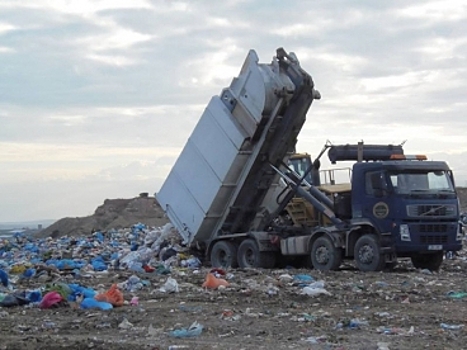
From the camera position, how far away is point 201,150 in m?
15.5

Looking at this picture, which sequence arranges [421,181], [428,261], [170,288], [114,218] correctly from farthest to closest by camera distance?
1. [114,218]
2. [428,261]
3. [421,181]
4. [170,288]

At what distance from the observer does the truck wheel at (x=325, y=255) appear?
13.9 m

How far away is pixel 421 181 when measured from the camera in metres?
13.6

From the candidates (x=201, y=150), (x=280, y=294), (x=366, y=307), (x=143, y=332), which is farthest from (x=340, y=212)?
(x=143, y=332)

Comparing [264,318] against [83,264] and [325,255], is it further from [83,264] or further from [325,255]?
[83,264]

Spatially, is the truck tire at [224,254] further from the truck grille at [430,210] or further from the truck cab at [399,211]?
the truck grille at [430,210]

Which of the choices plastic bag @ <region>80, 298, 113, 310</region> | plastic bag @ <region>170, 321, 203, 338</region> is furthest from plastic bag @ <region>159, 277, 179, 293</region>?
plastic bag @ <region>170, 321, 203, 338</region>

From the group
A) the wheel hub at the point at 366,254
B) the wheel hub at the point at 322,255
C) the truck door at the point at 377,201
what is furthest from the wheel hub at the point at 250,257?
the truck door at the point at 377,201

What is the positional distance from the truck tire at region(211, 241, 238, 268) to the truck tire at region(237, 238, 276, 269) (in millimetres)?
107

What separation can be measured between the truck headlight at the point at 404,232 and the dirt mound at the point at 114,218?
17992 mm

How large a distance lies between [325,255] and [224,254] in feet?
7.81

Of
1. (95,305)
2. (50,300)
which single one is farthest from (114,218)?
(95,305)

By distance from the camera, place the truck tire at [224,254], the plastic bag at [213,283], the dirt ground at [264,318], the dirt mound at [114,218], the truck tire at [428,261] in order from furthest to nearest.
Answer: the dirt mound at [114,218]
the truck tire at [224,254]
the truck tire at [428,261]
the plastic bag at [213,283]
the dirt ground at [264,318]

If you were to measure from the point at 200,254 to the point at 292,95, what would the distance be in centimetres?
397
